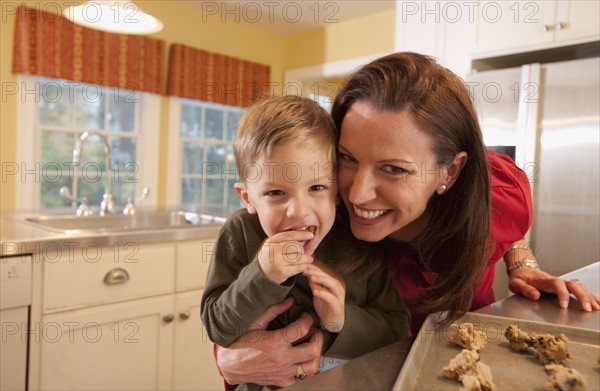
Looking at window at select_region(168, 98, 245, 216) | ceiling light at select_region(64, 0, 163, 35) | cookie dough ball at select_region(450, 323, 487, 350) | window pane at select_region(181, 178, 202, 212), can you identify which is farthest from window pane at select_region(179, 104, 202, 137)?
cookie dough ball at select_region(450, 323, 487, 350)

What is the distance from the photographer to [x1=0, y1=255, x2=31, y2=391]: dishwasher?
1670mm

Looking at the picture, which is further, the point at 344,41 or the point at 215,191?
the point at 215,191

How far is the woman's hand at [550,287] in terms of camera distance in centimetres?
97

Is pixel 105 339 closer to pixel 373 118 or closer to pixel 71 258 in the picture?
pixel 71 258

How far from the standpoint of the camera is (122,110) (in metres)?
3.67

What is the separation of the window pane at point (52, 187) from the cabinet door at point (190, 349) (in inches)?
69.6

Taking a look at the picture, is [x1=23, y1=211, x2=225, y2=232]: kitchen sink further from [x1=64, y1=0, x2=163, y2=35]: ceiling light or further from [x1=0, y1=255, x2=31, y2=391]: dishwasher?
[x1=64, y1=0, x2=163, y2=35]: ceiling light

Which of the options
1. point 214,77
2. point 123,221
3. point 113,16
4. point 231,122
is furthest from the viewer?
point 231,122

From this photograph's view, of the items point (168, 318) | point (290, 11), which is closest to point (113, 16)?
point (168, 318)

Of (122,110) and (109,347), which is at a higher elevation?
(122,110)

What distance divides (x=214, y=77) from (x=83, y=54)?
3.55 feet

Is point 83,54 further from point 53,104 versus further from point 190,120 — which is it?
point 190,120

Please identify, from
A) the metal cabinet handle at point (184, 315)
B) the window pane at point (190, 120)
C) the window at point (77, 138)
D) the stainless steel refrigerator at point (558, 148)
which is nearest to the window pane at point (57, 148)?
the window at point (77, 138)

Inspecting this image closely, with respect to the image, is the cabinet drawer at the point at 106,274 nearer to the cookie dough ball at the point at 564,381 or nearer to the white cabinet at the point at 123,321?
the white cabinet at the point at 123,321
